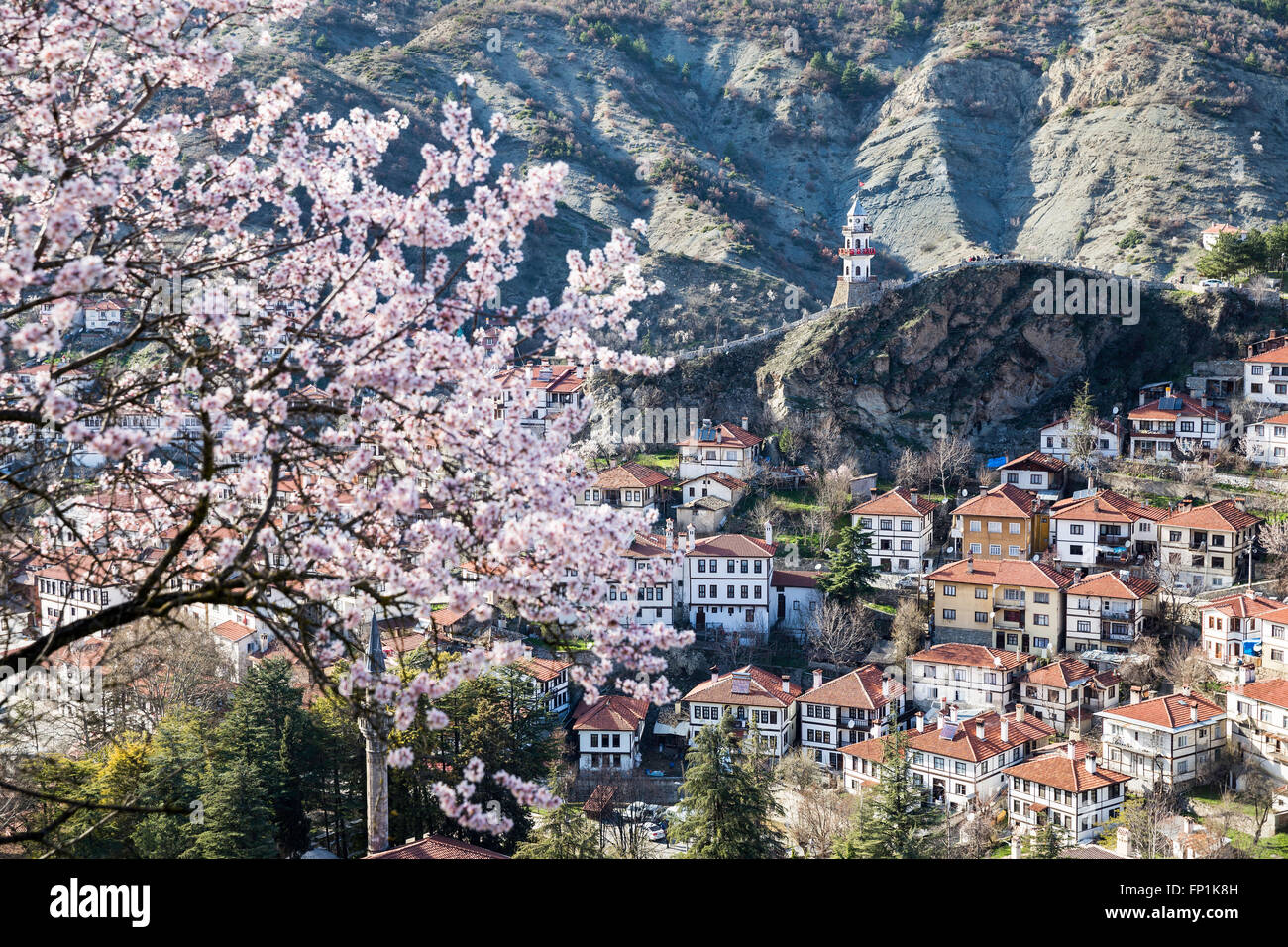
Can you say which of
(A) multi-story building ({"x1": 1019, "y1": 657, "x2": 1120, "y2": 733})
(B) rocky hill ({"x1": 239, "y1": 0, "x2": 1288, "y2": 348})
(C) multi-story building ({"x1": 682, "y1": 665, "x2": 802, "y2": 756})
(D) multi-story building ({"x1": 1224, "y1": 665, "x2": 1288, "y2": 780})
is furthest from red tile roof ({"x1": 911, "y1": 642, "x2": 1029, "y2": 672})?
(B) rocky hill ({"x1": 239, "y1": 0, "x2": 1288, "y2": 348})

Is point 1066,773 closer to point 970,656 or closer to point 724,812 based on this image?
point 970,656

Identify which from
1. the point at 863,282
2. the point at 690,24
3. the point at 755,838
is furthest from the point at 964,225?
the point at 755,838

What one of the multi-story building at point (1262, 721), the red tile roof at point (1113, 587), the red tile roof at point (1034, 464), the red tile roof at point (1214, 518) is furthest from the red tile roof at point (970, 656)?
the red tile roof at point (1034, 464)

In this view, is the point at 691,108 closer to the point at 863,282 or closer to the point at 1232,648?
the point at 863,282

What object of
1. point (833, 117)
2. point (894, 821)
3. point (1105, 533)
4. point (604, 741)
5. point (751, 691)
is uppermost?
point (833, 117)

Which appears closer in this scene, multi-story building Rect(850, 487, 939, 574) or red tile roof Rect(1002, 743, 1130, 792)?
red tile roof Rect(1002, 743, 1130, 792)

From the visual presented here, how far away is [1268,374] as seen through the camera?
53719 mm

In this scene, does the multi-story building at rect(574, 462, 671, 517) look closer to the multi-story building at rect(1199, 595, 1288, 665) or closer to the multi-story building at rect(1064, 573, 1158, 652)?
the multi-story building at rect(1064, 573, 1158, 652)

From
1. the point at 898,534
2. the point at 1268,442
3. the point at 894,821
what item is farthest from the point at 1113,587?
the point at 894,821

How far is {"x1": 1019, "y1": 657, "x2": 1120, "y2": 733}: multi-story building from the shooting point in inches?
1544

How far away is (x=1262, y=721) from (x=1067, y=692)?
5.66 meters

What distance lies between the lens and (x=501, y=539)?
6.15 m

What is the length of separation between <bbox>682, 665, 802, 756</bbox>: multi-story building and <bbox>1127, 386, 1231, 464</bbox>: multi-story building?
22226 mm

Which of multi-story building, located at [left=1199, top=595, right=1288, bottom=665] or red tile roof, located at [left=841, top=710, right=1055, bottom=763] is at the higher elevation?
multi-story building, located at [left=1199, top=595, right=1288, bottom=665]
